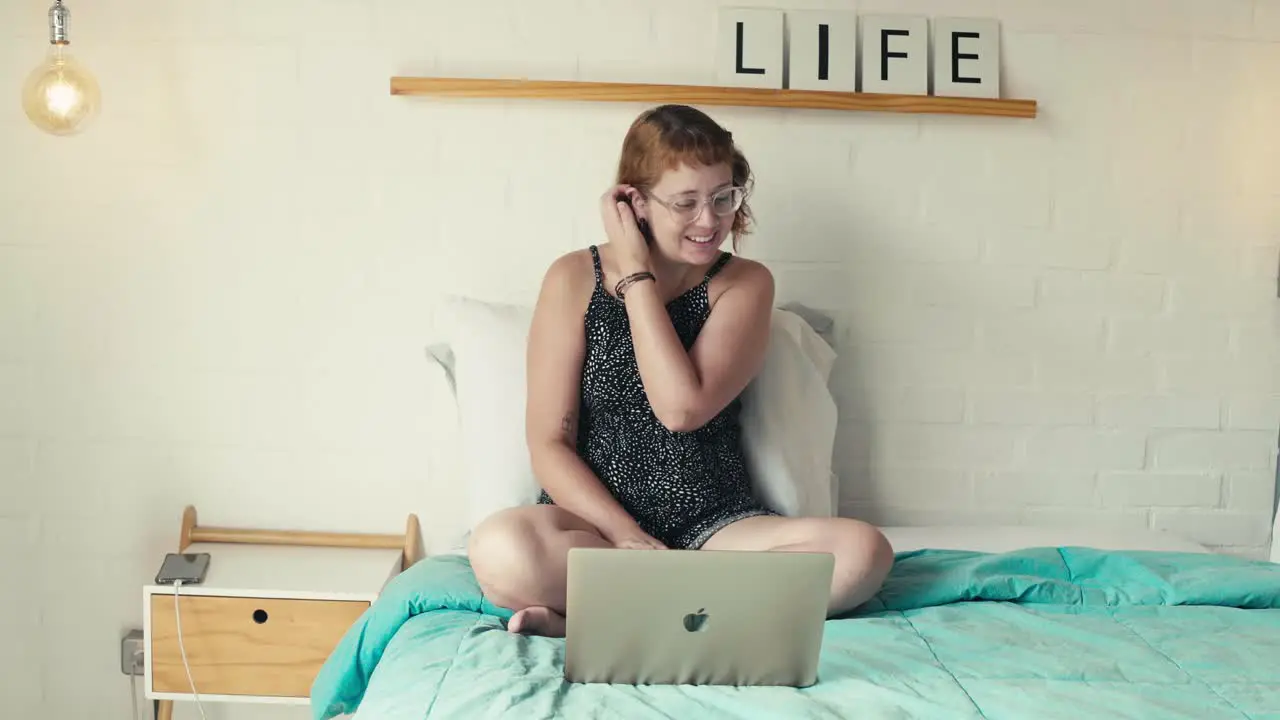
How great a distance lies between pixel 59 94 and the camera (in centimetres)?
224

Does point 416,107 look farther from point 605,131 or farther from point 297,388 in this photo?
point 297,388

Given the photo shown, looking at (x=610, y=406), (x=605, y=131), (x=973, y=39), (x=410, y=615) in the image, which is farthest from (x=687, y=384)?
(x=973, y=39)

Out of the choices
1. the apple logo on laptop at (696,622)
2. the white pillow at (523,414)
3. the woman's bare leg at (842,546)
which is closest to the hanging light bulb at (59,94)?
the white pillow at (523,414)

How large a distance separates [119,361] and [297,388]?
13.6 inches

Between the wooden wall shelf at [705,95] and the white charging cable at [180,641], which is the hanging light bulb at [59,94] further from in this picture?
the white charging cable at [180,641]

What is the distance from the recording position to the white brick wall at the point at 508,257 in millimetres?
2469

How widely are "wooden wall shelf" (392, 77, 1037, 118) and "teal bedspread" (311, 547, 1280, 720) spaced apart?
91 cm

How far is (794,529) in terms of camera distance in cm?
187

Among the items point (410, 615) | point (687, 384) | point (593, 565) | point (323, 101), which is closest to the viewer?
point (593, 565)

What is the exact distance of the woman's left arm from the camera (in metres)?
1.96

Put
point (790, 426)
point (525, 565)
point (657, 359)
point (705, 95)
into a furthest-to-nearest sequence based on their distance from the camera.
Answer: point (705, 95)
point (790, 426)
point (657, 359)
point (525, 565)

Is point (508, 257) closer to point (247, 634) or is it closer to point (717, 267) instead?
point (717, 267)

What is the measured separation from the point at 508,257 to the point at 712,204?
25.0 inches

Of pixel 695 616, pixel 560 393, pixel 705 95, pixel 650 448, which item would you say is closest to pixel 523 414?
pixel 560 393
